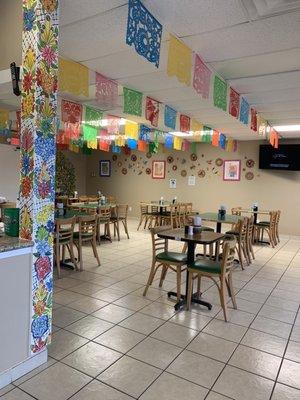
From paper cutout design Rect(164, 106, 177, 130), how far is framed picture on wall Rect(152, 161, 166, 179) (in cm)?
472

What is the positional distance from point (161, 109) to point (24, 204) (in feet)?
12.3

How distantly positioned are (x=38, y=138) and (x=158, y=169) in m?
8.52

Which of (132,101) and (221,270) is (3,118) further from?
(221,270)

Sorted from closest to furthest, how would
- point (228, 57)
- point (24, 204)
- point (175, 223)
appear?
point (24, 204) < point (228, 57) < point (175, 223)

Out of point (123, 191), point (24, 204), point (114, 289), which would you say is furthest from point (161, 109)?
point (123, 191)

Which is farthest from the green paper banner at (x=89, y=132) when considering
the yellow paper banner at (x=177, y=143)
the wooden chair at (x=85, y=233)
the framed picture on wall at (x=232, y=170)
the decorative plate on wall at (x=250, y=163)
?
the decorative plate on wall at (x=250, y=163)

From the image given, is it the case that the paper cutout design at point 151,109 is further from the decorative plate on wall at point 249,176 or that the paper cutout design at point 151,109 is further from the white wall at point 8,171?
the white wall at point 8,171

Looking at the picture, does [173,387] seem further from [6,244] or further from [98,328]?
[6,244]

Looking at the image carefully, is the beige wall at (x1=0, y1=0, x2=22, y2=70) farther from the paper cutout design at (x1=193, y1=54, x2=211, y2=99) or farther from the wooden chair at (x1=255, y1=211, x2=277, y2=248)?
the wooden chair at (x1=255, y1=211, x2=277, y2=248)

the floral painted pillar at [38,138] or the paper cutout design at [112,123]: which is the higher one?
the paper cutout design at [112,123]

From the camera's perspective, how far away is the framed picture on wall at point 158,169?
1048 centimetres

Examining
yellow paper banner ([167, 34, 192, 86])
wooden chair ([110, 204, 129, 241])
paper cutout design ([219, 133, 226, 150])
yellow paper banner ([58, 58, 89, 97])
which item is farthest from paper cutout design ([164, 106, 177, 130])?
paper cutout design ([219, 133, 226, 150])

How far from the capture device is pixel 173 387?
2.11 meters

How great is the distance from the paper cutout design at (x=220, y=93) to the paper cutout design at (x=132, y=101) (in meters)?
1.22
